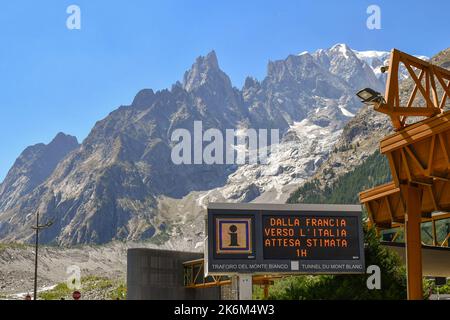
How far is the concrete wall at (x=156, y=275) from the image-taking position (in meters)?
59.5

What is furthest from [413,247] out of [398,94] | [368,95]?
[368,95]

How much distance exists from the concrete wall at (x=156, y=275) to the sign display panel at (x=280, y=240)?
60.5 feet

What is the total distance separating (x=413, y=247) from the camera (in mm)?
33906

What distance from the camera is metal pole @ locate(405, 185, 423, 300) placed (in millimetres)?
33500

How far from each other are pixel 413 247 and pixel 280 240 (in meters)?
9.72

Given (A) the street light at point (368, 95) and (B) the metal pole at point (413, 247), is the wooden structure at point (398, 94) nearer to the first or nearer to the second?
(A) the street light at point (368, 95)

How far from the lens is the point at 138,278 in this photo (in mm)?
59688

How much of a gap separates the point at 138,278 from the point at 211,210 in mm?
19723

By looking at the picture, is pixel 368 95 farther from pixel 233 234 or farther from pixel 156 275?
pixel 156 275

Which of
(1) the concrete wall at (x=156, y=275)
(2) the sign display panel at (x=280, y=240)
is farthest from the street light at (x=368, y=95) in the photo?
(1) the concrete wall at (x=156, y=275)

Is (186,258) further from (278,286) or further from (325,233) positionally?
(325,233)

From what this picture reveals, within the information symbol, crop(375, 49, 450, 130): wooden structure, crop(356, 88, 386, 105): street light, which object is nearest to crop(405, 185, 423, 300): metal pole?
crop(375, 49, 450, 130): wooden structure

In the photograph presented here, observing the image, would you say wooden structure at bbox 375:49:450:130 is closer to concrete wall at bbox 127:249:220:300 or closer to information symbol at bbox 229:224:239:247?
information symbol at bbox 229:224:239:247
